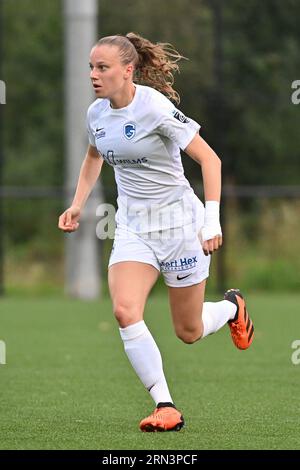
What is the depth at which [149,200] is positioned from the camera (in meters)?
6.18

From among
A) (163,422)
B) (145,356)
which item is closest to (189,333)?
(145,356)

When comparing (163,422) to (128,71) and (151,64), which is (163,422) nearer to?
(128,71)

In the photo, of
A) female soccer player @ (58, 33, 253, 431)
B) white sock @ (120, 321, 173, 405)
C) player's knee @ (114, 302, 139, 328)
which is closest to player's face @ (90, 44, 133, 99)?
female soccer player @ (58, 33, 253, 431)

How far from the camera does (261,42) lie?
18781 mm

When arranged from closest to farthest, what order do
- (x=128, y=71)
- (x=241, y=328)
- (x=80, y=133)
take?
(x=128, y=71) → (x=241, y=328) → (x=80, y=133)

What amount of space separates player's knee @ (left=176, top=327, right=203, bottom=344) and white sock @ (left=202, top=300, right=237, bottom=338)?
0.29ft

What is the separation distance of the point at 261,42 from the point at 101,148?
42.8 feet

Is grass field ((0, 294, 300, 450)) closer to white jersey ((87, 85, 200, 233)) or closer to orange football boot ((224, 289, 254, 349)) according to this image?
orange football boot ((224, 289, 254, 349))

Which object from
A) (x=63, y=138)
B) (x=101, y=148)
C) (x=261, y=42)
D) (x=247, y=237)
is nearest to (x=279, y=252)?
(x=247, y=237)

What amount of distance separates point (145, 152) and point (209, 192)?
1.30 ft

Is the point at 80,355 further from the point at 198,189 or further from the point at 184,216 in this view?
the point at 198,189

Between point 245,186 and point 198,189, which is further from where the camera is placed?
point 245,186

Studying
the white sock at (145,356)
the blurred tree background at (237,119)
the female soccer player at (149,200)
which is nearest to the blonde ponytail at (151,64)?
the female soccer player at (149,200)

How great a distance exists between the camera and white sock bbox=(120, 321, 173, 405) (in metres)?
5.98
